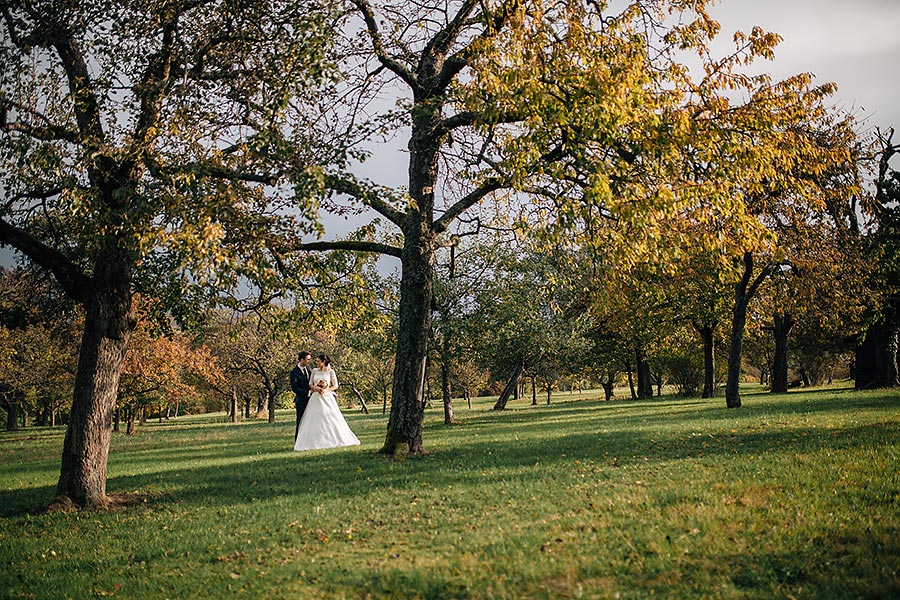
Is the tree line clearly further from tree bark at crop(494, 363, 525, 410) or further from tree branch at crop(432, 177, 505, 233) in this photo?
tree bark at crop(494, 363, 525, 410)

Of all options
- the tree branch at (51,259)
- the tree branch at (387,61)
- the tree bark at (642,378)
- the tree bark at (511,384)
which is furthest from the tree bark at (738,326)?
the tree branch at (51,259)

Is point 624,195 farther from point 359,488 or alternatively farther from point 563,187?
point 359,488

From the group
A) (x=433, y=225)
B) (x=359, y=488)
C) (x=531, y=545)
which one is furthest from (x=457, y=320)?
(x=531, y=545)

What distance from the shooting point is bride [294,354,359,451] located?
2011cm

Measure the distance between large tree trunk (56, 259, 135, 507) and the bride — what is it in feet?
26.4

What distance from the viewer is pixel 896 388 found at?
31.4 metres

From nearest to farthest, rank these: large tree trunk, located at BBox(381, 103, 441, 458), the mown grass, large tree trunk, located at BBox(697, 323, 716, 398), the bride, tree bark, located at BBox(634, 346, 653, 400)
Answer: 1. the mown grass
2. large tree trunk, located at BBox(381, 103, 441, 458)
3. the bride
4. large tree trunk, located at BBox(697, 323, 716, 398)
5. tree bark, located at BBox(634, 346, 653, 400)

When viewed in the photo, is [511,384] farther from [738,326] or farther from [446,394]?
[738,326]

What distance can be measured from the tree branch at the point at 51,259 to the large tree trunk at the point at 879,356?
32.6m

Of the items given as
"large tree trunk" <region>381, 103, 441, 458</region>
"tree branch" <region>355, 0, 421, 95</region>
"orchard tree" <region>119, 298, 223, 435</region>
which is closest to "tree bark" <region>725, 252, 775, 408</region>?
"large tree trunk" <region>381, 103, 441, 458</region>

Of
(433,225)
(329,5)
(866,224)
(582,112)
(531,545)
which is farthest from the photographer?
(866,224)

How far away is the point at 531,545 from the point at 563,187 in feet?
26.7

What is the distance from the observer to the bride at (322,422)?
66.0 feet

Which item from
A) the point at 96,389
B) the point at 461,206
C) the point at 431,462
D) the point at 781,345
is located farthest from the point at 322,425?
the point at 781,345
